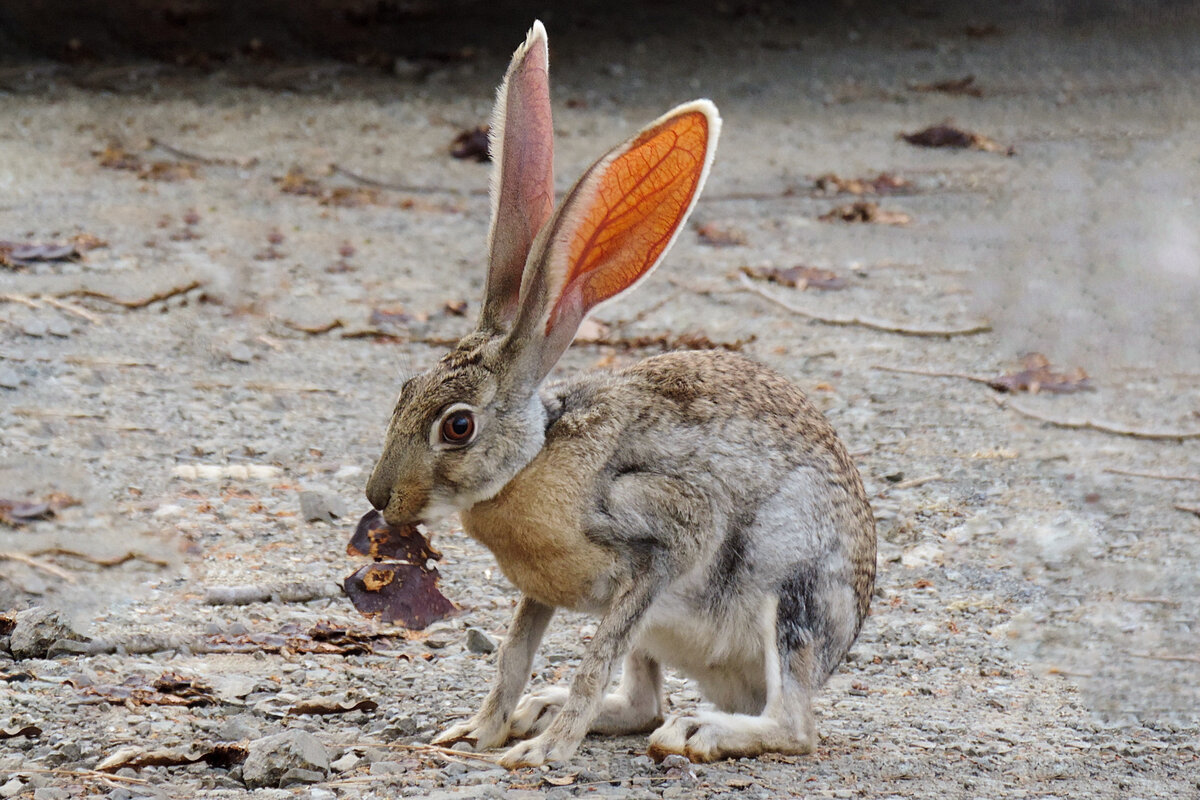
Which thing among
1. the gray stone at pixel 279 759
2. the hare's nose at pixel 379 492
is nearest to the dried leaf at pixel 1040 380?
the hare's nose at pixel 379 492

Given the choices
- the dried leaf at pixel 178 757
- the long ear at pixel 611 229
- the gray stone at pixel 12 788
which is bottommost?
the dried leaf at pixel 178 757

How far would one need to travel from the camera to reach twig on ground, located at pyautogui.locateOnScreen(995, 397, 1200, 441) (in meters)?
6.63

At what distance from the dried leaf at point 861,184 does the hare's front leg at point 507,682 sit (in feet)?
21.7

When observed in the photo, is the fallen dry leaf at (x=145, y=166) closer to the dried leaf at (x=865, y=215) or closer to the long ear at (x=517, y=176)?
the dried leaf at (x=865, y=215)

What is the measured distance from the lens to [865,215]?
954cm

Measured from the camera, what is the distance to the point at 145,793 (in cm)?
320

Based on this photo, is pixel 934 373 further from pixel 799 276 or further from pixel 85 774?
pixel 85 774

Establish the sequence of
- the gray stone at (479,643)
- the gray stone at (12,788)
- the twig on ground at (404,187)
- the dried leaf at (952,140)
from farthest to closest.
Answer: the dried leaf at (952,140) → the twig on ground at (404,187) → the gray stone at (479,643) → the gray stone at (12,788)

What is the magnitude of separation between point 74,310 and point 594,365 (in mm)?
2534

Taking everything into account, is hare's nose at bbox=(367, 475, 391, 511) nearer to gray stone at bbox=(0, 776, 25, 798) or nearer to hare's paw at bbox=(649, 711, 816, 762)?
hare's paw at bbox=(649, 711, 816, 762)

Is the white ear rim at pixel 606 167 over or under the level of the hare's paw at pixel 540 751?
over

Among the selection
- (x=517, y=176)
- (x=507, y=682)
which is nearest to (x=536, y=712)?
(x=507, y=682)

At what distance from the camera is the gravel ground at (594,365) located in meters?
3.81

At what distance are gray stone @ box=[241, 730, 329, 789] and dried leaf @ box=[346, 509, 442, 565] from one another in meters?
0.69
